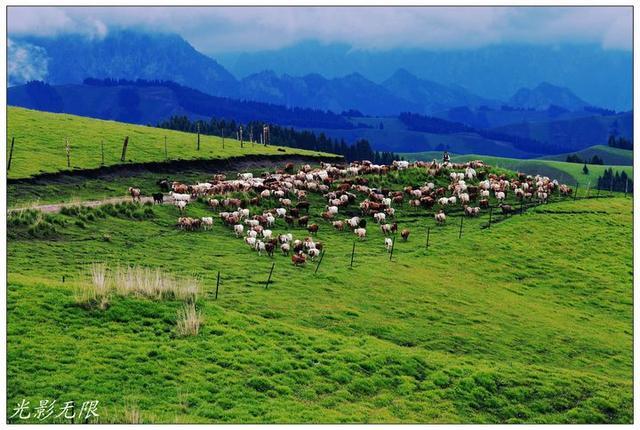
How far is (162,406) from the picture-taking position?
24.6 metres

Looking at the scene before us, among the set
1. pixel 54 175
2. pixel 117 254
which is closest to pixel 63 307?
pixel 117 254

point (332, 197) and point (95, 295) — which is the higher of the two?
point (332, 197)

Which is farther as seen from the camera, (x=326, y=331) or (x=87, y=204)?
(x=87, y=204)

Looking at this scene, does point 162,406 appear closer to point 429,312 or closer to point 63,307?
point 63,307

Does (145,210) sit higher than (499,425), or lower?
higher

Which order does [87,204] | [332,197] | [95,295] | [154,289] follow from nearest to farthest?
1. [95,295]
2. [154,289]
3. [87,204]
4. [332,197]

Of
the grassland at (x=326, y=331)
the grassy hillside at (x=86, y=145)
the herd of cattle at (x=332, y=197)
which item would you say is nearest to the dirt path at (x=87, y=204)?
the herd of cattle at (x=332, y=197)

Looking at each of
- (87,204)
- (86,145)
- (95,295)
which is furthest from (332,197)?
(95,295)

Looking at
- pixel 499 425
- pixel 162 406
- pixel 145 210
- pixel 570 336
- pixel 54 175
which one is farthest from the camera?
pixel 54 175

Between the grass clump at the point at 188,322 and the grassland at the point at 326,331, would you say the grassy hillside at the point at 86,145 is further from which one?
the grass clump at the point at 188,322

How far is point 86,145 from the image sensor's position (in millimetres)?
78750

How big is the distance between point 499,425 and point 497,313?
15498 mm

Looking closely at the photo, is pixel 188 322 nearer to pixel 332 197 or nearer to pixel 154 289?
pixel 154 289

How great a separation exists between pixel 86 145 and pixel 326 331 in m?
51.7
